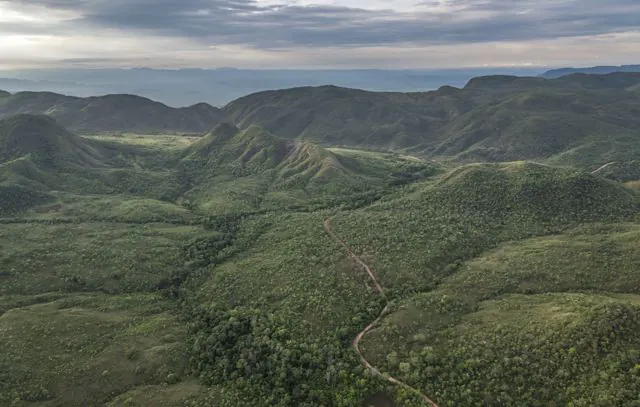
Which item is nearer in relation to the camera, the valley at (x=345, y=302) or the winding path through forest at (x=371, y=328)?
the winding path through forest at (x=371, y=328)

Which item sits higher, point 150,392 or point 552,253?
point 552,253

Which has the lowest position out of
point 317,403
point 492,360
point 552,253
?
point 317,403

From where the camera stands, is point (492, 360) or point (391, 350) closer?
point (492, 360)

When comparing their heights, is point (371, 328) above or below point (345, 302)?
below

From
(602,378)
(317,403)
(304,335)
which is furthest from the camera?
(304,335)

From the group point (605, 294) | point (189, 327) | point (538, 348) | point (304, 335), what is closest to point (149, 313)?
point (189, 327)

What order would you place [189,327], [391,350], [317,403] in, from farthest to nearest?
[189,327], [391,350], [317,403]

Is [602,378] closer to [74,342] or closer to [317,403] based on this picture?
[317,403]

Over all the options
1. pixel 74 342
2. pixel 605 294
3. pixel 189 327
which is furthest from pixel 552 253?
pixel 74 342

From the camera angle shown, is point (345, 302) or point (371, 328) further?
point (345, 302)

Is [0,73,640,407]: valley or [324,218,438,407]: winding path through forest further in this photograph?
[0,73,640,407]: valley
